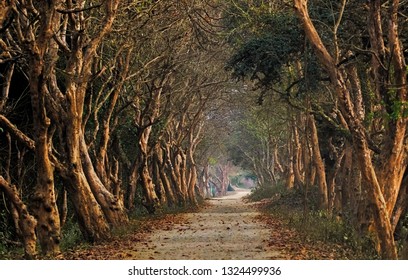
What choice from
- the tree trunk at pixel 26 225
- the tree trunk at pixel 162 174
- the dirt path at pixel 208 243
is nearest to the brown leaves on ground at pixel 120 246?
the dirt path at pixel 208 243

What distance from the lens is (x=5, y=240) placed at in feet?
68.8

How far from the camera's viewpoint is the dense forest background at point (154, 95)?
648 inches

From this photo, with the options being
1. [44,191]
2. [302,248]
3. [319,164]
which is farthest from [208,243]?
[319,164]

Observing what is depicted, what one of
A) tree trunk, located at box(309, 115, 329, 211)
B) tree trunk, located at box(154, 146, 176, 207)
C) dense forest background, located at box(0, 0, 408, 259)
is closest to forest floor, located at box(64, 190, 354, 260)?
dense forest background, located at box(0, 0, 408, 259)

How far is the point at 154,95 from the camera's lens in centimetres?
3428

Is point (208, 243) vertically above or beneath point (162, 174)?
beneath

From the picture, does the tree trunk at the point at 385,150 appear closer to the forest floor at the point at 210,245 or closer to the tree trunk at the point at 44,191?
the forest floor at the point at 210,245

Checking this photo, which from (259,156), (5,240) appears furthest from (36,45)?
(259,156)

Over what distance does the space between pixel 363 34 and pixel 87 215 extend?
420 inches

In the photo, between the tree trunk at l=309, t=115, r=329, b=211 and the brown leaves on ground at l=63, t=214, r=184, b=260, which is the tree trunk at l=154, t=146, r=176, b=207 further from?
the brown leaves on ground at l=63, t=214, r=184, b=260

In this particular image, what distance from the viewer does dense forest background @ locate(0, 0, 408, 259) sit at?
16466mm

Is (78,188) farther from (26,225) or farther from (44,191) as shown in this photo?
(26,225)

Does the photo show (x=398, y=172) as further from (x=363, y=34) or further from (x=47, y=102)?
(x=47, y=102)

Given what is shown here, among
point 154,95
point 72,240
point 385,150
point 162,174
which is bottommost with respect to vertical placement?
point 72,240
